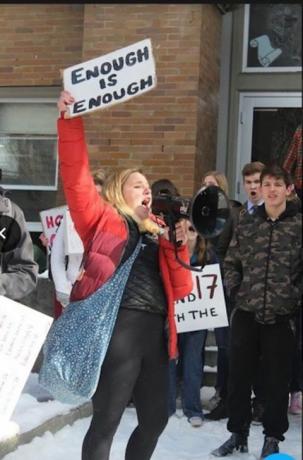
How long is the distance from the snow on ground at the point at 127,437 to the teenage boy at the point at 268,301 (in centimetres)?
36

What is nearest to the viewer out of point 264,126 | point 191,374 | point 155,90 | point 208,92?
point 191,374

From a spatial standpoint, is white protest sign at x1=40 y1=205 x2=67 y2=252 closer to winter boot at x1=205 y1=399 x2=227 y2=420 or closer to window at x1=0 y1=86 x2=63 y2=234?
window at x1=0 y1=86 x2=63 y2=234

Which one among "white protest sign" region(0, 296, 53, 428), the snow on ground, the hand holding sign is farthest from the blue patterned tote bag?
the snow on ground

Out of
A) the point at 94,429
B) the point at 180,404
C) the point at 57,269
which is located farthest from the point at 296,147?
the point at 94,429

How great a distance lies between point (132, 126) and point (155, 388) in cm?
400

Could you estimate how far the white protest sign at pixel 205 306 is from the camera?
5.23 m

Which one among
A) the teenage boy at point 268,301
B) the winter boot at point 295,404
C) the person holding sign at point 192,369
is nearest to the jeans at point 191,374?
the person holding sign at point 192,369

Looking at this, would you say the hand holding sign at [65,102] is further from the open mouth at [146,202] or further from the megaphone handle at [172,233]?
the megaphone handle at [172,233]

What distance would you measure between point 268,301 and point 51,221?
2171 millimetres

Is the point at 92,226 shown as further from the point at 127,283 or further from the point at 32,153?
the point at 32,153

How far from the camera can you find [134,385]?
10.9 feet

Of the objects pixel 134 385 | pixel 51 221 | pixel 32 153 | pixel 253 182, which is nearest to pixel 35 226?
pixel 32 153

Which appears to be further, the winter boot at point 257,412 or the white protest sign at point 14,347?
the winter boot at point 257,412

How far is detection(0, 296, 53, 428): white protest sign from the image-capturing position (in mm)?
3471
